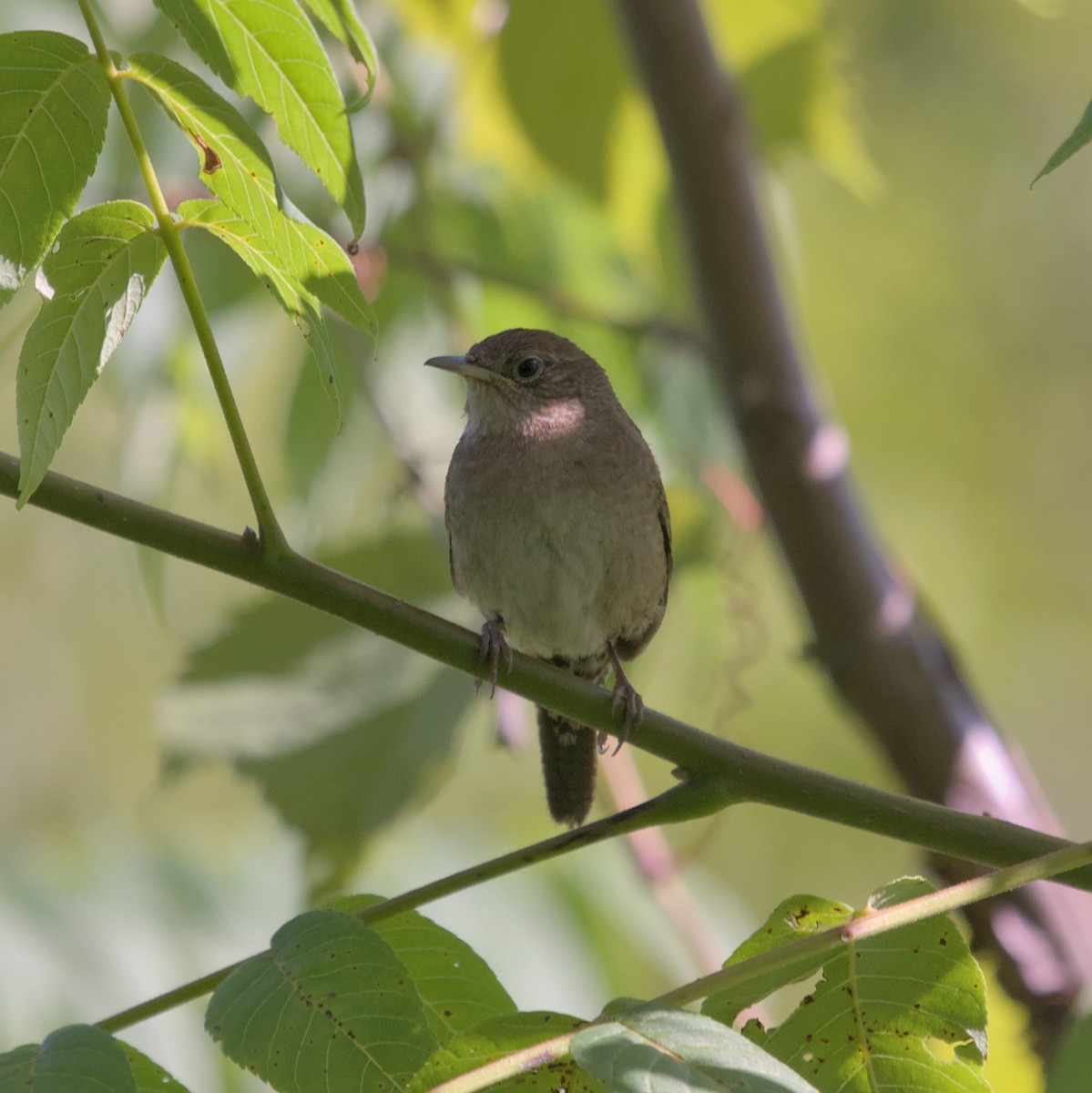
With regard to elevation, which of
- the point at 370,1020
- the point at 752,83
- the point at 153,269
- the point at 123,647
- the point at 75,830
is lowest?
the point at 370,1020

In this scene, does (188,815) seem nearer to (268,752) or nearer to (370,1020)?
(268,752)

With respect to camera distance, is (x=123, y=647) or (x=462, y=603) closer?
(x=462, y=603)

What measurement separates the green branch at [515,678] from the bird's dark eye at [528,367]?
227 cm

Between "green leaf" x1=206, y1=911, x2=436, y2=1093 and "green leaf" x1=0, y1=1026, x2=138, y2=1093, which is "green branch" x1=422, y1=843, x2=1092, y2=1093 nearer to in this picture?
"green leaf" x1=206, y1=911, x2=436, y2=1093

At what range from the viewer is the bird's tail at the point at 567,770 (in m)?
3.87

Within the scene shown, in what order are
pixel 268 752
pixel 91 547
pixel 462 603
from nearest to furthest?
pixel 268 752, pixel 462 603, pixel 91 547

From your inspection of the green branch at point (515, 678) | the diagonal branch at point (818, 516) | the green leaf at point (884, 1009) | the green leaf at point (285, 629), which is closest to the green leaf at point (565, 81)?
the diagonal branch at point (818, 516)

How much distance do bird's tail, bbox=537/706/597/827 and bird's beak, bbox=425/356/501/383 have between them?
39.1 inches

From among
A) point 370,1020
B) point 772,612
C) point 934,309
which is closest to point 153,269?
point 370,1020

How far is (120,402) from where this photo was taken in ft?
12.5

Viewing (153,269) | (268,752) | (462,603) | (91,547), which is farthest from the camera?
(91,547)

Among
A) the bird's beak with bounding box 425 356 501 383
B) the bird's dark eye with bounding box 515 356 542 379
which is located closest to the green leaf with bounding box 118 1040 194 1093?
the bird's beak with bounding box 425 356 501 383

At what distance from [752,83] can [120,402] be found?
1.94 meters

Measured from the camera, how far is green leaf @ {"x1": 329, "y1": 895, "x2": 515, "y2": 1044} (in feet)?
6.23
